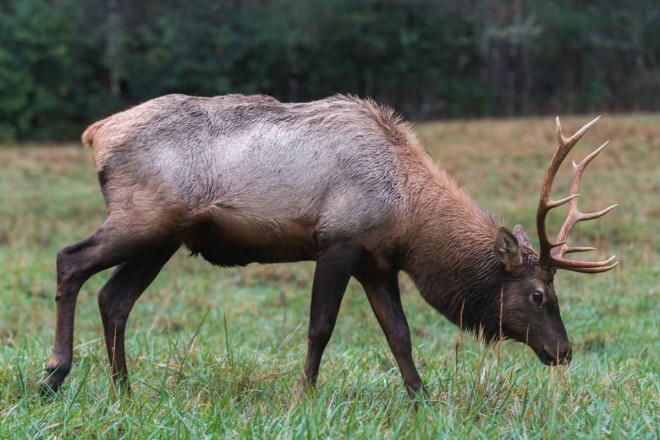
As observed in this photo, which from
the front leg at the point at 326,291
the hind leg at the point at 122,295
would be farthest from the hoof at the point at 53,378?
the front leg at the point at 326,291

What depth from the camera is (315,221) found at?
5.06m

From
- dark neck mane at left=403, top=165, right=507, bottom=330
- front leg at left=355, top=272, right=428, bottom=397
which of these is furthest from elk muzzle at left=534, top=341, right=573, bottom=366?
front leg at left=355, top=272, right=428, bottom=397

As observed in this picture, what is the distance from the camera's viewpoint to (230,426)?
13.3ft

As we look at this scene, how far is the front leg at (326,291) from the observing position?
16.3 ft

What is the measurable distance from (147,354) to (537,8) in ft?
82.2

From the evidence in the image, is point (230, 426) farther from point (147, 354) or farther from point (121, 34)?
point (121, 34)

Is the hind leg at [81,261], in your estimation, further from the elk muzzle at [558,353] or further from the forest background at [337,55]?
the forest background at [337,55]

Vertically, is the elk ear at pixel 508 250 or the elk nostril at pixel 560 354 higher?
the elk ear at pixel 508 250

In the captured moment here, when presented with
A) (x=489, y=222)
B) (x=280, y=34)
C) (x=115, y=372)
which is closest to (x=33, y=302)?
(x=115, y=372)

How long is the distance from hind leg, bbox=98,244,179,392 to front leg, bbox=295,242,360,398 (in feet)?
3.04

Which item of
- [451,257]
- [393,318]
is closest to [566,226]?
[451,257]

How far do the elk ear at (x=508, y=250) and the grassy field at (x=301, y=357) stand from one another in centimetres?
57

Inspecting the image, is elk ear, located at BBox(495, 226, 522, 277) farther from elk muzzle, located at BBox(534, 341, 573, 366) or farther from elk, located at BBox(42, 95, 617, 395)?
elk muzzle, located at BBox(534, 341, 573, 366)

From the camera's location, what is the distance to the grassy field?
4113mm
